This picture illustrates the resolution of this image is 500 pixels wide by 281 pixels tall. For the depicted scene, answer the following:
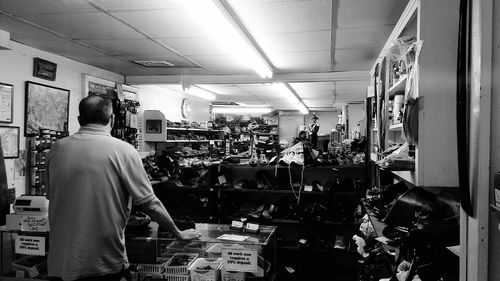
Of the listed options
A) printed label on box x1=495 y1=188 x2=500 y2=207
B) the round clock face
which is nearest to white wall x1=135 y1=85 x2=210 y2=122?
the round clock face

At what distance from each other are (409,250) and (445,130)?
98 centimetres

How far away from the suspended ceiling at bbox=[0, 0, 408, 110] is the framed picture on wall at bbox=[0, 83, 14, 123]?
1.93 feet

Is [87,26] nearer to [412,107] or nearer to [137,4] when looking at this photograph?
[137,4]

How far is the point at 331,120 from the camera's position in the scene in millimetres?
17078

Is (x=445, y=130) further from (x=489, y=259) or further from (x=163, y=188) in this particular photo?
(x=163, y=188)

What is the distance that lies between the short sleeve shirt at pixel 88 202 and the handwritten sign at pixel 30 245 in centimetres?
62

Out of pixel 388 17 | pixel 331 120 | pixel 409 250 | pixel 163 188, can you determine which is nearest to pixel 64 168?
pixel 409 250

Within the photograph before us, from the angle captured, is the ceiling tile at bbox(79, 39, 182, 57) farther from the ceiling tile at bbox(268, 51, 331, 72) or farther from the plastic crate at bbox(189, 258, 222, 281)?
the plastic crate at bbox(189, 258, 222, 281)

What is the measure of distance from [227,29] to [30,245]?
8.31 ft

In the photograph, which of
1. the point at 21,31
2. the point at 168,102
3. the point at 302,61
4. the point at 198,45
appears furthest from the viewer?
the point at 168,102

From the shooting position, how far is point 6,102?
3.92 metres

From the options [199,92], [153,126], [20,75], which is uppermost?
[199,92]

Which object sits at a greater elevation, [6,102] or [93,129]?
[6,102]

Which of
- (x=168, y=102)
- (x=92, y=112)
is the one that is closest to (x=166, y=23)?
(x=92, y=112)
